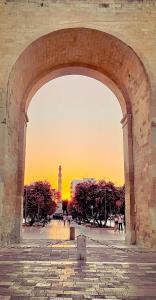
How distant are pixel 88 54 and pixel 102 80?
2.05 meters

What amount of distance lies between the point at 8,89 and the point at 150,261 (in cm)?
821

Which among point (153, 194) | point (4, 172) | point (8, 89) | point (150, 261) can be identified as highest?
point (8, 89)

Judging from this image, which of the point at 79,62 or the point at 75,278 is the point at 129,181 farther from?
the point at 75,278

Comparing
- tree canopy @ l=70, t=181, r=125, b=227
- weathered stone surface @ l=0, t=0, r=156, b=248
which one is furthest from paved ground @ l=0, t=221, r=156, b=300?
tree canopy @ l=70, t=181, r=125, b=227

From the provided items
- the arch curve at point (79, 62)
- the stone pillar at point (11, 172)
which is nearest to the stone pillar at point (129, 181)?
Result: the arch curve at point (79, 62)

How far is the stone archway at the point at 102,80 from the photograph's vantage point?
42.5ft

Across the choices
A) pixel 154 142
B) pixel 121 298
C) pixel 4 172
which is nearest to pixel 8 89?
pixel 4 172

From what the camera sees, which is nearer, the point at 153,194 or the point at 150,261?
the point at 150,261

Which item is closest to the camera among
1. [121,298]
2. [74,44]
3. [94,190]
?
[121,298]

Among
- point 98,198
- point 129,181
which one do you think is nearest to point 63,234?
point 129,181

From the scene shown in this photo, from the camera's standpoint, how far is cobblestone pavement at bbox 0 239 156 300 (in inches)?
205

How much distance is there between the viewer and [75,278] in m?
6.40

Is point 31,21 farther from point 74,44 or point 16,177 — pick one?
point 16,177

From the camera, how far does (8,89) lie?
12.6m
